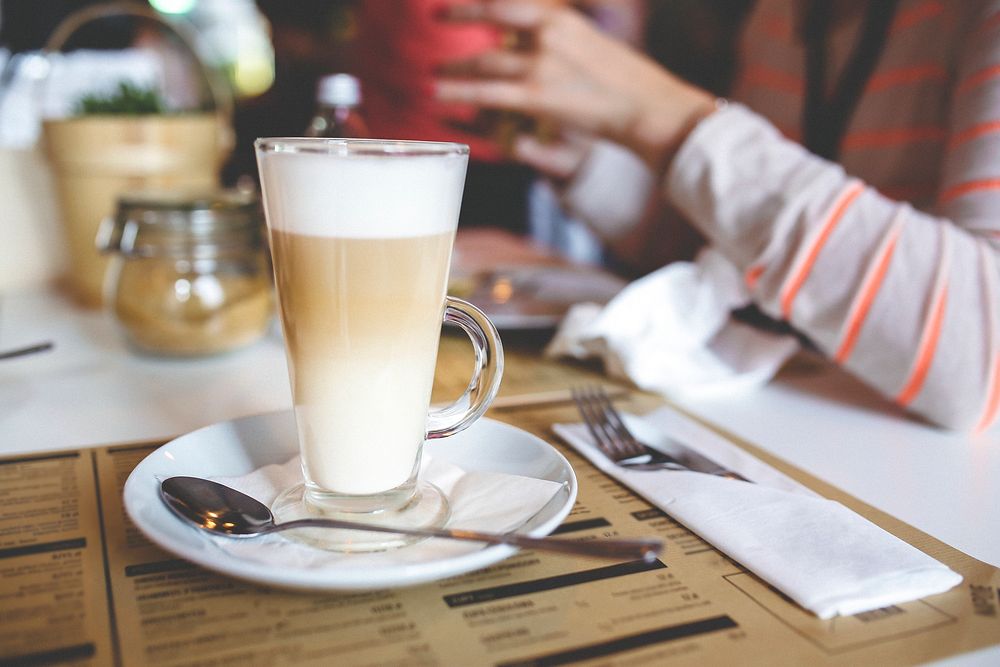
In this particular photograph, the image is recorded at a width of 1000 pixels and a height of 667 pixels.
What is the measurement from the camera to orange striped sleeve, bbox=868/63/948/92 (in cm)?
99

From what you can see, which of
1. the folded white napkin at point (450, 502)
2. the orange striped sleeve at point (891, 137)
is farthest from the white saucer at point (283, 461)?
the orange striped sleeve at point (891, 137)

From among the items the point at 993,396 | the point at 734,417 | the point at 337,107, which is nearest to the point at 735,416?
the point at 734,417

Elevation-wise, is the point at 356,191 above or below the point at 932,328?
above

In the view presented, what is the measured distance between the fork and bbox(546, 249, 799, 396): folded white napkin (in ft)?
0.42

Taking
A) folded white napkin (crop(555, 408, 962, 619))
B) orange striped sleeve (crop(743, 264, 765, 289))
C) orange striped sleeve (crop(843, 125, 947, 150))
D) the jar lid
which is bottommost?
folded white napkin (crop(555, 408, 962, 619))

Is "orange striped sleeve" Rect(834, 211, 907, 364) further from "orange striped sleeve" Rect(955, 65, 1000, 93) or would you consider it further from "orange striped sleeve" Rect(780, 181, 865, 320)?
"orange striped sleeve" Rect(955, 65, 1000, 93)

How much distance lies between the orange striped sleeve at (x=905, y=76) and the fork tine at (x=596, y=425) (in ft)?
2.19

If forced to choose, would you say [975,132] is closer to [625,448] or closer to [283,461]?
[625,448]

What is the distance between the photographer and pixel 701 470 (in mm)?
590

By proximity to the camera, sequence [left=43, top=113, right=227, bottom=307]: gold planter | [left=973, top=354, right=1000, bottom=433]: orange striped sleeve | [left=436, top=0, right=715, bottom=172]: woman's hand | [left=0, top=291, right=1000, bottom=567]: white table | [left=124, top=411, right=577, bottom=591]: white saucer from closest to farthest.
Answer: [left=124, top=411, right=577, bottom=591]: white saucer, [left=0, top=291, right=1000, bottom=567]: white table, [left=973, top=354, right=1000, bottom=433]: orange striped sleeve, [left=436, top=0, right=715, bottom=172]: woman's hand, [left=43, top=113, right=227, bottom=307]: gold planter

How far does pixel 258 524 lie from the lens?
44cm

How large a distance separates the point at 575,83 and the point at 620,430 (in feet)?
1.80

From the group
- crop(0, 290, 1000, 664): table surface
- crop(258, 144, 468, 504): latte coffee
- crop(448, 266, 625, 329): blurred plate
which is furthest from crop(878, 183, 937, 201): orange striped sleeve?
crop(258, 144, 468, 504): latte coffee

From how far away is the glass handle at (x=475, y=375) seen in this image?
20.6 inches
